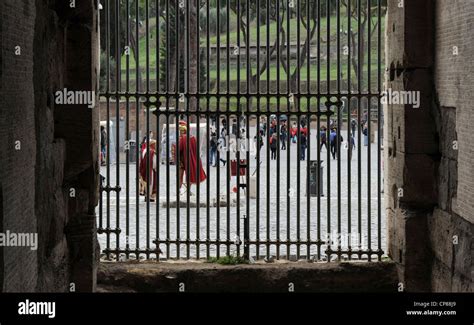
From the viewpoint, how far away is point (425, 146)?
867cm

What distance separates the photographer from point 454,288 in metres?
7.69

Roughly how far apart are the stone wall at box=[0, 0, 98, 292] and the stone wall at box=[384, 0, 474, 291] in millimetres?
2570

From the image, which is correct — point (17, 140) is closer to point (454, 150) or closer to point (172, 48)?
point (454, 150)

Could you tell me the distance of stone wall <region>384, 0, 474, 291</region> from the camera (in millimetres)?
7871

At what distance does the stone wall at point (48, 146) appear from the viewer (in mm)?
5641

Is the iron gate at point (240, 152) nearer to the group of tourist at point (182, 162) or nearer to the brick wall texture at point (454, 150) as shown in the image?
the group of tourist at point (182, 162)

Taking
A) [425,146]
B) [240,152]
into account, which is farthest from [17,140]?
[240,152]

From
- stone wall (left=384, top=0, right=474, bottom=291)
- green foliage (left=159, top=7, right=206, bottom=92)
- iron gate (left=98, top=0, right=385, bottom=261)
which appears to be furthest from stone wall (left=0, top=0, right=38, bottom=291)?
stone wall (left=384, top=0, right=474, bottom=291)

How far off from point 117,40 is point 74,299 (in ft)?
11.4

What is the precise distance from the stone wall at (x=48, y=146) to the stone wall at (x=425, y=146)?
2.57m

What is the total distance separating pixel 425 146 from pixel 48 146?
316 cm

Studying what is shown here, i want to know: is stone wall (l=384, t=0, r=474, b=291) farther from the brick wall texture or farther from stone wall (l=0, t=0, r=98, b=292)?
stone wall (l=0, t=0, r=98, b=292)

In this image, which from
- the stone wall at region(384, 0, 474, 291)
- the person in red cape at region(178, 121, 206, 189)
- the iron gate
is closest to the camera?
the stone wall at region(384, 0, 474, 291)

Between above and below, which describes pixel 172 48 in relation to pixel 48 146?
above
